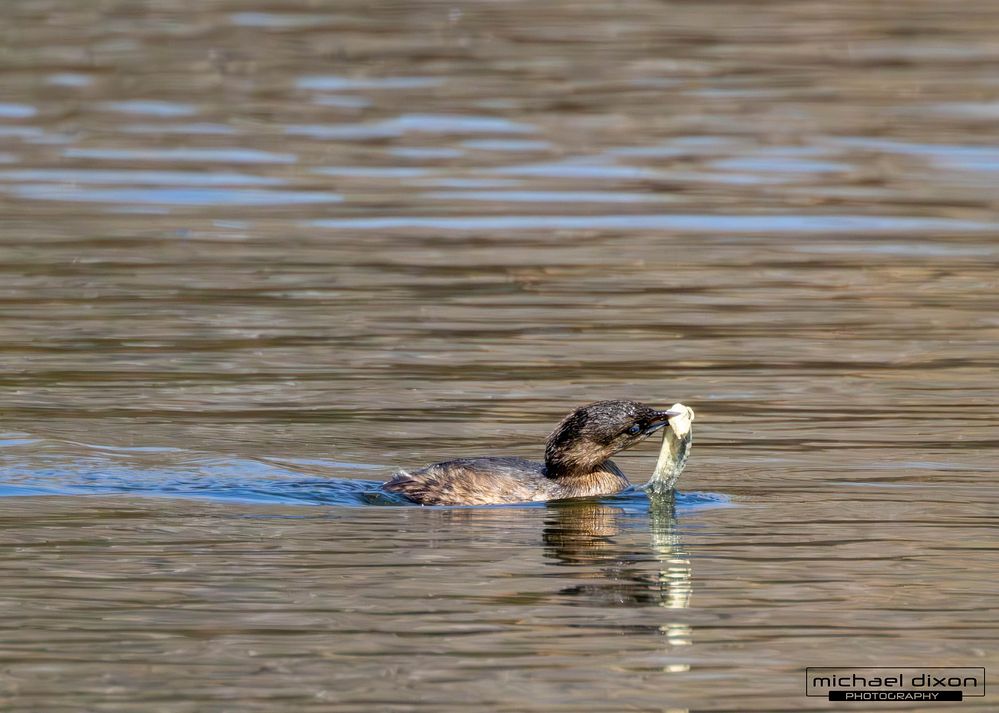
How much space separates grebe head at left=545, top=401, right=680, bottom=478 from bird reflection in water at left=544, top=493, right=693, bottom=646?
221 mm

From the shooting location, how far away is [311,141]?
88.2 feet

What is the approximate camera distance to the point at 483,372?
15.6 metres

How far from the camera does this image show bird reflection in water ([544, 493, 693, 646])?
33.7ft

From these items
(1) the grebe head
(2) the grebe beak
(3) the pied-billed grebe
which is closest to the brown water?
(3) the pied-billed grebe

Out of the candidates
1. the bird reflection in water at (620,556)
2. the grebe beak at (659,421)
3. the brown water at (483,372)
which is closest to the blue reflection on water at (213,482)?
the brown water at (483,372)

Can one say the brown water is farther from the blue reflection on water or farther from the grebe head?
the grebe head

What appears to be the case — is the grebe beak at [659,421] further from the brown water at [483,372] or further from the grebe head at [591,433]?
the brown water at [483,372]

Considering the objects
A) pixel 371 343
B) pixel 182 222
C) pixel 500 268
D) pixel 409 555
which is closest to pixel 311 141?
pixel 182 222

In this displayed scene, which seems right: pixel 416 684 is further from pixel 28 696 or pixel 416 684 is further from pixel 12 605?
pixel 12 605

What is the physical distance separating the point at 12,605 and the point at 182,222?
1185cm

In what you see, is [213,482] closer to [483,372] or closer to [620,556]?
[620,556]

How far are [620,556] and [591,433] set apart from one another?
1330mm

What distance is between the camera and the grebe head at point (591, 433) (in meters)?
12.4

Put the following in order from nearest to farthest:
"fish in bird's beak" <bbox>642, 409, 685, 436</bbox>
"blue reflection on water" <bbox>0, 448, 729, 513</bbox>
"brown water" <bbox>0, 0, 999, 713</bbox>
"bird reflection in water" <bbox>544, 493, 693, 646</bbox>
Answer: "brown water" <bbox>0, 0, 999, 713</bbox>, "bird reflection in water" <bbox>544, 493, 693, 646</bbox>, "fish in bird's beak" <bbox>642, 409, 685, 436</bbox>, "blue reflection on water" <bbox>0, 448, 729, 513</bbox>
